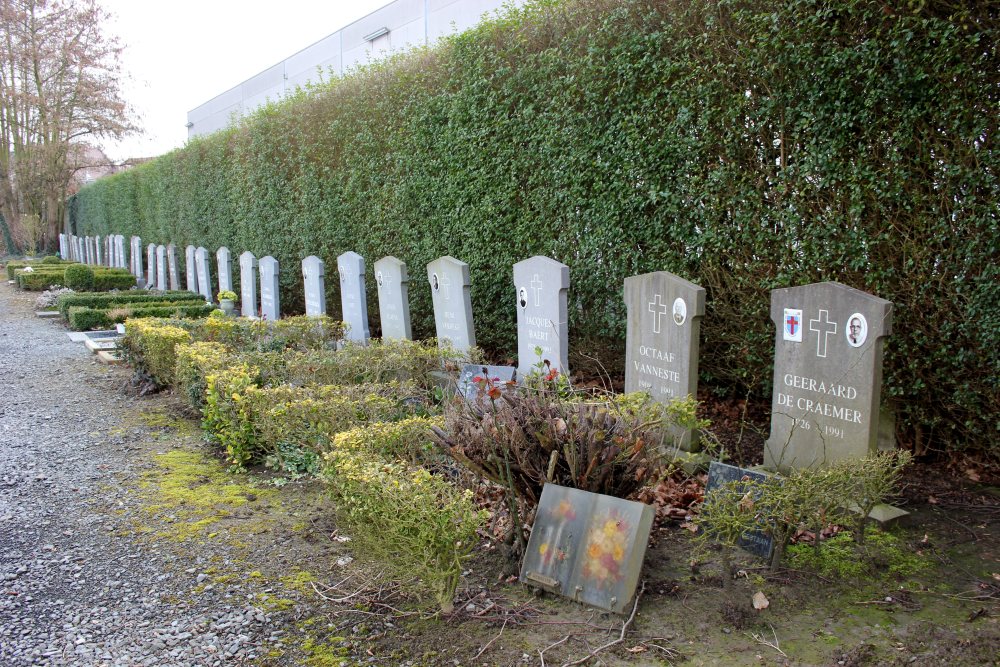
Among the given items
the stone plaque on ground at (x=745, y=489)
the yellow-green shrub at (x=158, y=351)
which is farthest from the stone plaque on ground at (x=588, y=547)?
the yellow-green shrub at (x=158, y=351)

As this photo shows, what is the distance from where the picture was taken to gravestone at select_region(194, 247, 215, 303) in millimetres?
16344

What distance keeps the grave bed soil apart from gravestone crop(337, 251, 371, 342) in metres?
5.02

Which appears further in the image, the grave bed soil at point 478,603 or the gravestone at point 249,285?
the gravestone at point 249,285

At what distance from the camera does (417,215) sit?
31.0ft

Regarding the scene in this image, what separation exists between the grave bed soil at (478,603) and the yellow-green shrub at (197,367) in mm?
1873

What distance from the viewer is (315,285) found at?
35.8ft

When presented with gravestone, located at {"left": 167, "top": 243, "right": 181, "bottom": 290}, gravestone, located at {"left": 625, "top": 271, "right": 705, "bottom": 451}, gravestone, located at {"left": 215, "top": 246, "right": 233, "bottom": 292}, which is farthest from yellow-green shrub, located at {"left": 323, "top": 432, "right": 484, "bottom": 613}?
gravestone, located at {"left": 167, "top": 243, "right": 181, "bottom": 290}

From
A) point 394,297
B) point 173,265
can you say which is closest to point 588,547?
point 394,297

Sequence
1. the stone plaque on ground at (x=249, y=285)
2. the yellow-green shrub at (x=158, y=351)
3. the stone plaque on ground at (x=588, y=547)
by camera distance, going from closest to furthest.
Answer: the stone plaque on ground at (x=588, y=547)
the yellow-green shrub at (x=158, y=351)
the stone plaque on ground at (x=249, y=285)

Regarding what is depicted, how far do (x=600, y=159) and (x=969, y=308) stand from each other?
11.1 feet

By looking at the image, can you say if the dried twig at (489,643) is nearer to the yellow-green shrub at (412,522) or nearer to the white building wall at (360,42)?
the yellow-green shrub at (412,522)

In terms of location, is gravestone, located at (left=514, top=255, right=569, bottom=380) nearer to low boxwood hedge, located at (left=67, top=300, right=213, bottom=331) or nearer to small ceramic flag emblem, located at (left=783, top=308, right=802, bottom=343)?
small ceramic flag emblem, located at (left=783, top=308, right=802, bottom=343)

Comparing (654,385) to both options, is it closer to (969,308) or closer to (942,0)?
(969,308)

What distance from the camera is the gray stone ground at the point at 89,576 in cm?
296
